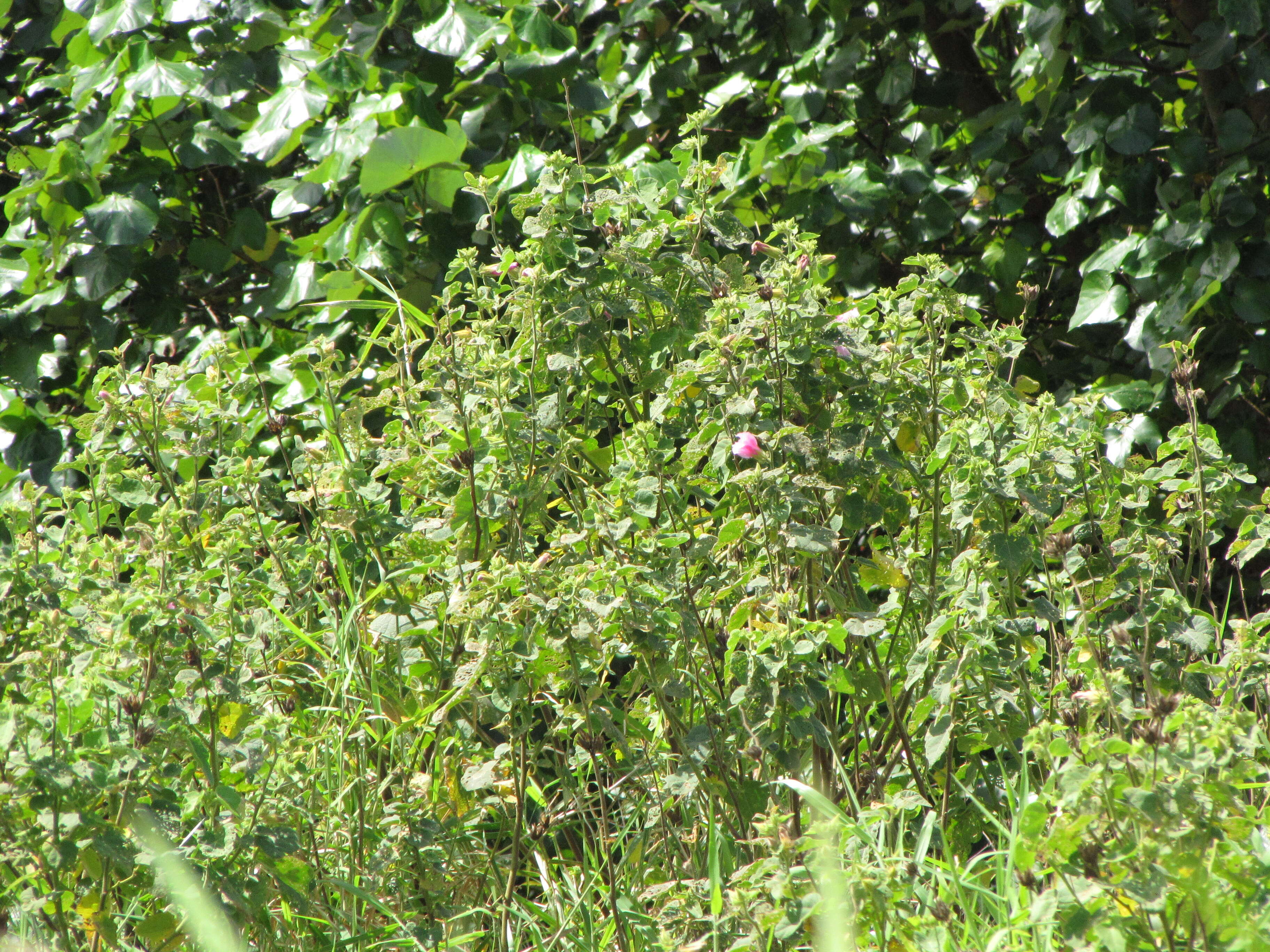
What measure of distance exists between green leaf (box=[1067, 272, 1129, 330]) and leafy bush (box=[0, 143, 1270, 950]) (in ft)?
1.75

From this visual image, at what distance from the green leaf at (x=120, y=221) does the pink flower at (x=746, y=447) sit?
188 centimetres

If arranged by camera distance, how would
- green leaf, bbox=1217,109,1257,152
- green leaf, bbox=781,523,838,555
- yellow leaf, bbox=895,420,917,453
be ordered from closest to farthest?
green leaf, bbox=781,523,838,555
yellow leaf, bbox=895,420,917,453
green leaf, bbox=1217,109,1257,152

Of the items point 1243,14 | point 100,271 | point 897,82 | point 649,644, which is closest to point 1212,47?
point 1243,14

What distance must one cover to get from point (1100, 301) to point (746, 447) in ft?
4.44

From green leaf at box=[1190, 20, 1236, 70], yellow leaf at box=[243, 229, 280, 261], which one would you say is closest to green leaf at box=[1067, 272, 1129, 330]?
green leaf at box=[1190, 20, 1236, 70]

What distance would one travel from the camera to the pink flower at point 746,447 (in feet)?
4.66

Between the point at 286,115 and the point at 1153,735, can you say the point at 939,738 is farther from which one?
the point at 286,115

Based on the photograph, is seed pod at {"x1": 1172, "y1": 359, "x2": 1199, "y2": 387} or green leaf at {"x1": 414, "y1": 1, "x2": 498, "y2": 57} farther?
green leaf at {"x1": 414, "y1": 1, "x2": 498, "y2": 57}

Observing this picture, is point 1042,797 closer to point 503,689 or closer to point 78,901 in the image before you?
point 503,689

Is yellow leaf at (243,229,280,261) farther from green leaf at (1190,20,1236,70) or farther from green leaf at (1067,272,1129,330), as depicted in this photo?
green leaf at (1190,20,1236,70)

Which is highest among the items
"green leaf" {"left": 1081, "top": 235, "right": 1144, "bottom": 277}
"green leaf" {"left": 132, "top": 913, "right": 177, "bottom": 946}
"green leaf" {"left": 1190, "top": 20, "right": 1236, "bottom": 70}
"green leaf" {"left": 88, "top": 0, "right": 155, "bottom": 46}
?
"green leaf" {"left": 88, "top": 0, "right": 155, "bottom": 46}

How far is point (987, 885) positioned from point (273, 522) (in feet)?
4.15

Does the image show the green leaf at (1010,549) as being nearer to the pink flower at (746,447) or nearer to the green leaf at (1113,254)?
the pink flower at (746,447)

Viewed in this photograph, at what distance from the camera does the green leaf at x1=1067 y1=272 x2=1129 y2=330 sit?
2396mm
